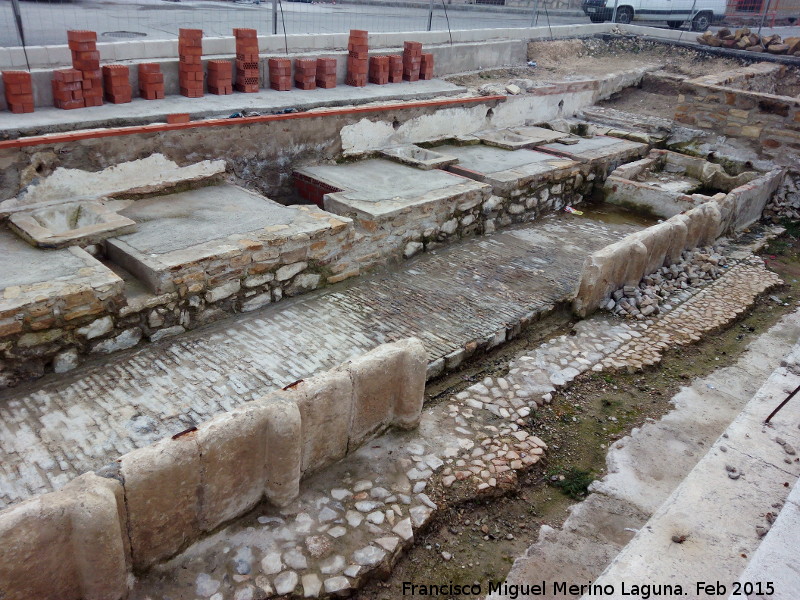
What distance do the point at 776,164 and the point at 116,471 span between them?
10.4 m

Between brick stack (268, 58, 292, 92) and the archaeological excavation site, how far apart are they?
0.15ft

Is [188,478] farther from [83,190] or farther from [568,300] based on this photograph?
[568,300]

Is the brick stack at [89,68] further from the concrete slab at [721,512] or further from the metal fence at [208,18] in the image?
the concrete slab at [721,512]

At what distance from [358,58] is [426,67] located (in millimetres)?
1582

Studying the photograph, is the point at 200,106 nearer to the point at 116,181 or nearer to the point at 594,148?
the point at 116,181

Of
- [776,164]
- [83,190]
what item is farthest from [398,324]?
[776,164]

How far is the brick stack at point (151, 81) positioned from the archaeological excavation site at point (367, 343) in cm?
4

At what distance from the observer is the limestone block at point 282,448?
3379 mm

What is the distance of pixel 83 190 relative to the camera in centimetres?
576

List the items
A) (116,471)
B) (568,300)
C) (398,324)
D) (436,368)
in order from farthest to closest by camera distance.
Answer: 1. (568,300)
2. (398,324)
3. (436,368)
4. (116,471)

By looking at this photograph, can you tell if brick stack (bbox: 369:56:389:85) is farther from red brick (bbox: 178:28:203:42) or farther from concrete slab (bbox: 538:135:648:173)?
red brick (bbox: 178:28:203:42)

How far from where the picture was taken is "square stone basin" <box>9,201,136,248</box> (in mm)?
5016

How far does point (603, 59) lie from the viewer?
49.0 ft

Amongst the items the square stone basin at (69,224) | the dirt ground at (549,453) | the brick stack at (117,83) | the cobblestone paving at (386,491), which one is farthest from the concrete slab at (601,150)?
the square stone basin at (69,224)
